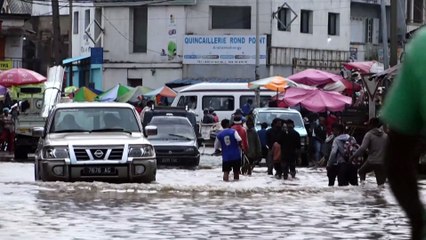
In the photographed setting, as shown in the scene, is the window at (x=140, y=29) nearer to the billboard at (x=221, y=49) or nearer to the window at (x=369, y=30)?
the billboard at (x=221, y=49)

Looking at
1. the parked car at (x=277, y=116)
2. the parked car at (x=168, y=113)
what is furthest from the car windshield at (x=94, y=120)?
the parked car at (x=277, y=116)

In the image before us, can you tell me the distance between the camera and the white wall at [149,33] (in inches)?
2222

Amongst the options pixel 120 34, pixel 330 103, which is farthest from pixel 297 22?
pixel 330 103

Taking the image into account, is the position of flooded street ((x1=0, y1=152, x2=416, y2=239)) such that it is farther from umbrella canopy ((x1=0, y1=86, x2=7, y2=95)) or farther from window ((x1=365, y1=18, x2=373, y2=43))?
window ((x1=365, y1=18, x2=373, y2=43))

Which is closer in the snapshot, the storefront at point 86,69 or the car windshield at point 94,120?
the car windshield at point 94,120

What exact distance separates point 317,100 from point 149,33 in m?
19.9

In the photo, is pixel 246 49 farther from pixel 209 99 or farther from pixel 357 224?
pixel 357 224

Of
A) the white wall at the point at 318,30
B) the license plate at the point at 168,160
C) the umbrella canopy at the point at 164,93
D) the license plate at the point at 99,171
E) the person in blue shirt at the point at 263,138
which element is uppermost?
the white wall at the point at 318,30

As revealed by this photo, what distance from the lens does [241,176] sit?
91.2ft

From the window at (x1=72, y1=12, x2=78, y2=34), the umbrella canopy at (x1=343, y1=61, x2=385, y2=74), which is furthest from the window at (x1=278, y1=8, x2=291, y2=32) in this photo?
the umbrella canopy at (x1=343, y1=61, x2=385, y2=74)

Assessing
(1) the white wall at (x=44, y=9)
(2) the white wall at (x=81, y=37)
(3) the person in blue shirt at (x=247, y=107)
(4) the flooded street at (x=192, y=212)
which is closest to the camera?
(4) the flooded street at (x=192, y=212)

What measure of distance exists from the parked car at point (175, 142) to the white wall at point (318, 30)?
23.4 m

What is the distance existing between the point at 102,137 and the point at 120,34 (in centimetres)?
3838

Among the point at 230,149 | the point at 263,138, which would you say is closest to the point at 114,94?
the point at 263,138
